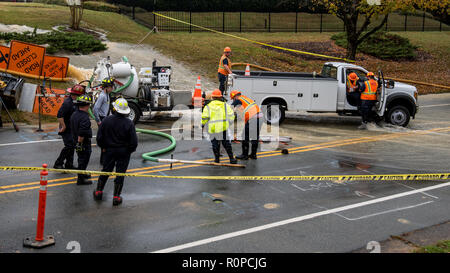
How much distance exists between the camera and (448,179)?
38.7ft

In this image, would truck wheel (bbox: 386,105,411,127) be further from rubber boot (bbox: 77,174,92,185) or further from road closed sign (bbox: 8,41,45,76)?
road closed sign (bbox: 8,41,45,76)

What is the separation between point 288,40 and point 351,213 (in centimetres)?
2574

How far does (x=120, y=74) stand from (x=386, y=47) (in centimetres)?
2092

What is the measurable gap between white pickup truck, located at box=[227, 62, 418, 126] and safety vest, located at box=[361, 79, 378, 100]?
12.1 inches

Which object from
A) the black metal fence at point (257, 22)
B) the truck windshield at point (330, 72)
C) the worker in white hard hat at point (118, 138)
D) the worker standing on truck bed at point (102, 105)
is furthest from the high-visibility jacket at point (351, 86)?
the black metal fence at point (257, 22)

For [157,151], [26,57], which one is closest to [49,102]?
[26,57]

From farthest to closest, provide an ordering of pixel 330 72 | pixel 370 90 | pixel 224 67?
pixel 224 67 < pixel 330 72 < pixel 370 90

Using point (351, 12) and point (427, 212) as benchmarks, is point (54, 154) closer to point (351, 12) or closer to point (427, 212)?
point (427, 212)

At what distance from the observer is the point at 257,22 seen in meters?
40.3

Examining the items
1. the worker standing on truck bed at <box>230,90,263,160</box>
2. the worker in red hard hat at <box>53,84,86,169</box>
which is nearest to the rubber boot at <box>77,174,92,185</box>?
the worker in red hard hat at <box>53,84,86,169</box>

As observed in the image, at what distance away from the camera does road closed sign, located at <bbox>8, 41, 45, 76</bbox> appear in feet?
61.3

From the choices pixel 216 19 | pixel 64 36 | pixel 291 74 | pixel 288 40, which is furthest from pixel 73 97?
pixel 216 19

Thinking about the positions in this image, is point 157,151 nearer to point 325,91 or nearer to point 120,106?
point 120,106

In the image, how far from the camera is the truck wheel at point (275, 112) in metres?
17.5
